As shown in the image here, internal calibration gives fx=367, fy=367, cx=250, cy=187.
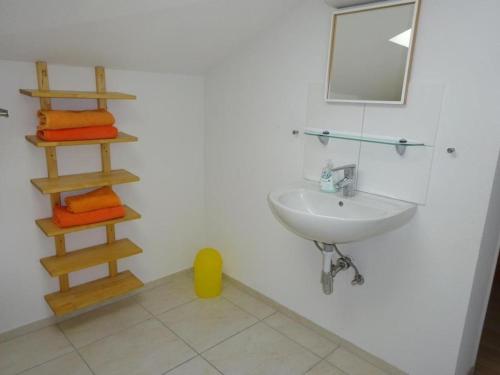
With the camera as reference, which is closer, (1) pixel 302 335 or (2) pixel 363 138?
(2) pixel 363 138

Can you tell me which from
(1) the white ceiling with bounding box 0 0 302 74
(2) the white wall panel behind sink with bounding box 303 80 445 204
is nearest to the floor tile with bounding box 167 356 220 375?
(2) the white wall panel behind sink with bounding box 303 80 445 204

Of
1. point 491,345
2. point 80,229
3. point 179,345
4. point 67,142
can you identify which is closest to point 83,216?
point 80,229

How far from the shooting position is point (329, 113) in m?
1.95

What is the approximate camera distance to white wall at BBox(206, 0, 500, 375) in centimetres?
148

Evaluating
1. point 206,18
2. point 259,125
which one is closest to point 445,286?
point 259,125

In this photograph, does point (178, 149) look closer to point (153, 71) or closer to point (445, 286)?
point (153, 71)

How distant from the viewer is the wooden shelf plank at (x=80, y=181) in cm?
189

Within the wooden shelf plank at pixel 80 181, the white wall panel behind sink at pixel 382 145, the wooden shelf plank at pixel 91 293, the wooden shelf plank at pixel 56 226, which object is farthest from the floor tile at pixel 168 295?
the white wall panel behind sink at pixel 382 145

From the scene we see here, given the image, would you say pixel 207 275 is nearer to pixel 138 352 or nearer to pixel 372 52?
pixel 138 352

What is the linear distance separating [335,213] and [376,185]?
0.80 feet

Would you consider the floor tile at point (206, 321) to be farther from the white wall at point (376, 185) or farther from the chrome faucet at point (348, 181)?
the chrome faucet at point (348, 181)

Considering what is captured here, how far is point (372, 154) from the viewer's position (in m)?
1.81

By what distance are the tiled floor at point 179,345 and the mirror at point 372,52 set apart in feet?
4.55

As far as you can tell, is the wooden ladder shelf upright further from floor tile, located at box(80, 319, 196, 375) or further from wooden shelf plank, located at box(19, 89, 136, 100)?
floor tile, located at box(80, 319, 196, 375)
